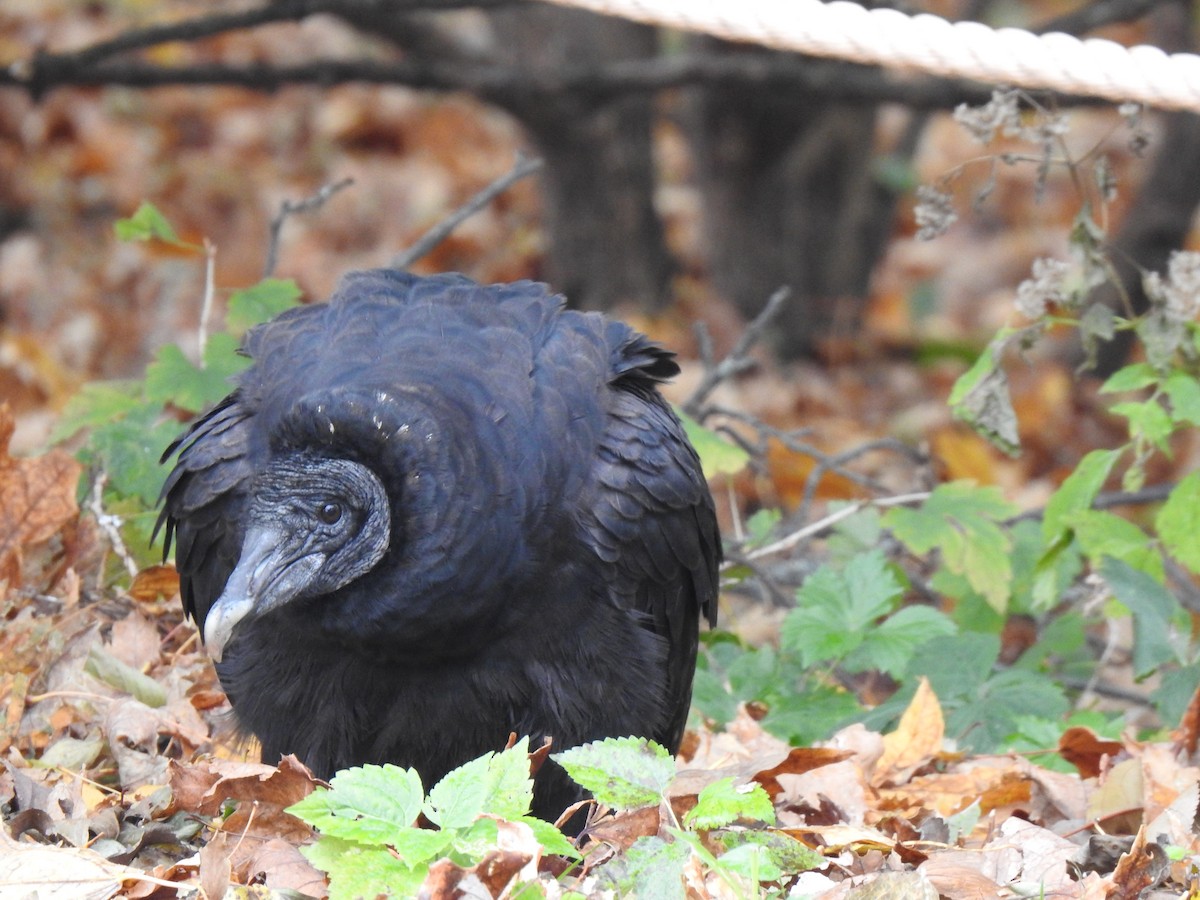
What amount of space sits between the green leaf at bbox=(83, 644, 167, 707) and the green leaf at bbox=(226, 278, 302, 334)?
1266mm

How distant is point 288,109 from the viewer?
471 inches

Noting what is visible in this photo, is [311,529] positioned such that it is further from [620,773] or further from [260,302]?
[260,302]

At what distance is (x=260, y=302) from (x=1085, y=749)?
9.06ft

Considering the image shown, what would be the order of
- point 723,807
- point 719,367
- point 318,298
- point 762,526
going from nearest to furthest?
point 723,807 → point 762,526 → point 719,367 → point 318,298

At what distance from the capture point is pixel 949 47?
10.9 ft

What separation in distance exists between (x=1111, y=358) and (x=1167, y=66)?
19.8ft

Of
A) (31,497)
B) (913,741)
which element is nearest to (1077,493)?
(913,741)

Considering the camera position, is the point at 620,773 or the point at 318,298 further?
the point at 318,298

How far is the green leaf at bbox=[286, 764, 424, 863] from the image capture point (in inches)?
99.9

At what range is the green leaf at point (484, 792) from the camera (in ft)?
8.46

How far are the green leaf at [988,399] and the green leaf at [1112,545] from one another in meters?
0.31

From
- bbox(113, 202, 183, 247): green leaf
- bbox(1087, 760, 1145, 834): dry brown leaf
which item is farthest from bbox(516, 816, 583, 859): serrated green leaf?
bbox(113, 202, 183, 247): green leaf

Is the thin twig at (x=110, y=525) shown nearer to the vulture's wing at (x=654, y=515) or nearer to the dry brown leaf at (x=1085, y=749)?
the vulture's wing at (x=654, y=515)

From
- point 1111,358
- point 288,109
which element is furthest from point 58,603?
point 288,109
